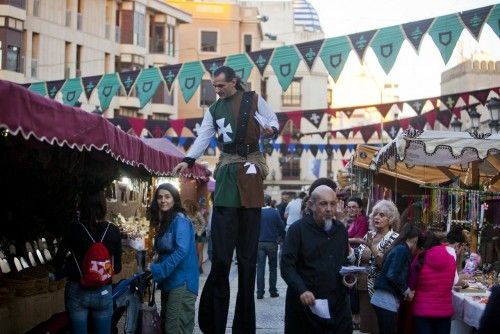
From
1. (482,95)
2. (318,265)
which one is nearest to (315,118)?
(482,95)

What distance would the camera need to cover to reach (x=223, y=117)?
809cm

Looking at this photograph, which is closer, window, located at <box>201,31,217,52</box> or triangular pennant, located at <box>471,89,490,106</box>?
triangular pennant, located at <box>471,89,490,106</box>

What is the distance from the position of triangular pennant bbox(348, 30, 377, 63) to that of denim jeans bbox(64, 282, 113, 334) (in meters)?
8.01

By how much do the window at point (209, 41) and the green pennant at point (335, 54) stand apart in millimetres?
52883

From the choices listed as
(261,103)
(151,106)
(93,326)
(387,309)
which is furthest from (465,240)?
(151,106)

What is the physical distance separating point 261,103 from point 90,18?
41.0 meters

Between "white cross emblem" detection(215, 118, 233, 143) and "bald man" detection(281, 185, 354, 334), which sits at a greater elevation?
"white cross emblem" detection(215, 118, 233, 143)

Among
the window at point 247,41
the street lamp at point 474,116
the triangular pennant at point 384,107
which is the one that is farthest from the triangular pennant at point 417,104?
the window at point 247,41

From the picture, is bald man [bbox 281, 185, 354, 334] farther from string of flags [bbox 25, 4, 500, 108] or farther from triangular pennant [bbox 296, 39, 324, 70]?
triangular pennant [bbox 296, 39, 324, 70]

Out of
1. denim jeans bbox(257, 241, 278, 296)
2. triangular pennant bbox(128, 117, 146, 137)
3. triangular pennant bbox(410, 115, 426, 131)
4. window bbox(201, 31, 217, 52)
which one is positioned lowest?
denim jeans bbox(257, 241, 278, 296)

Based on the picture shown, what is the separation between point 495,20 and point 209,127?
6.52 meters

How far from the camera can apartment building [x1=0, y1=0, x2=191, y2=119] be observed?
40.0 meters

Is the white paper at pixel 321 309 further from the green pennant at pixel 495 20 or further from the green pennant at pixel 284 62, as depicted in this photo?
the green pennant at pixel 284 62

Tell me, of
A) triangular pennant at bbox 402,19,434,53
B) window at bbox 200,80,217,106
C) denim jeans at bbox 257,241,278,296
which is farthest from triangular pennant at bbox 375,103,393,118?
window at bbox 200,80,217,106
